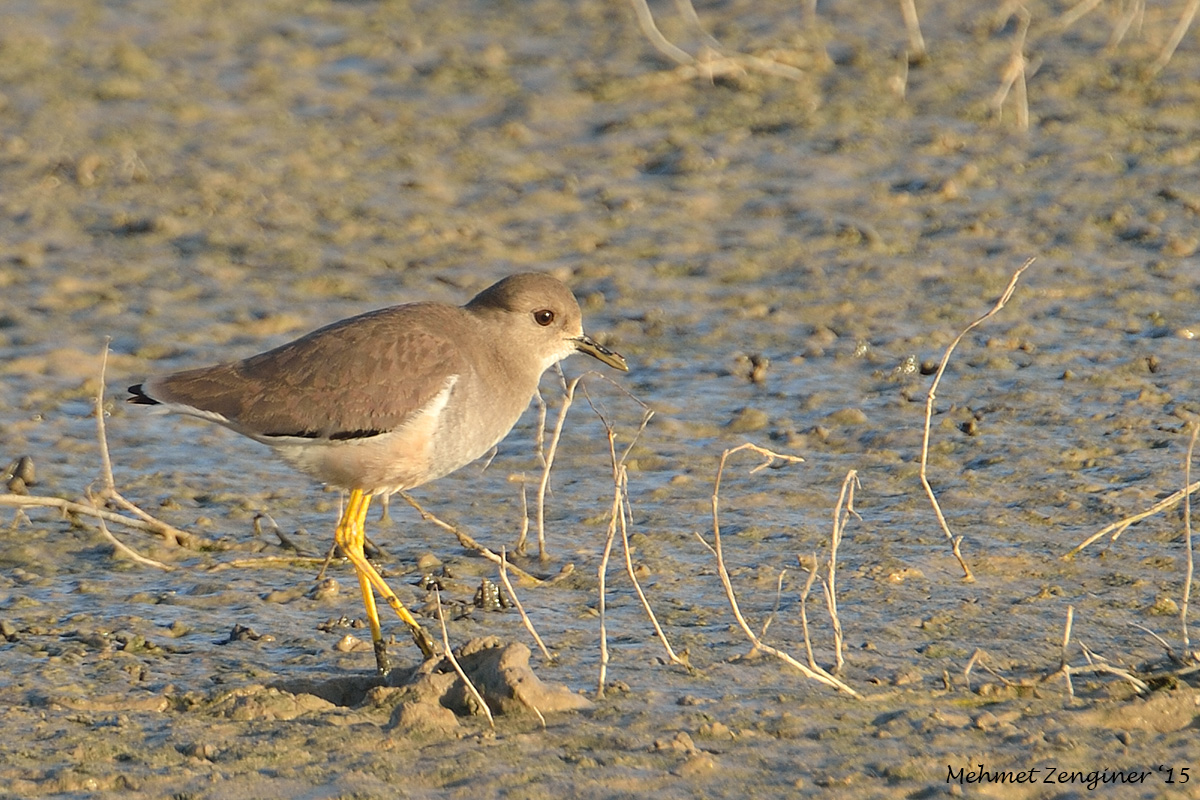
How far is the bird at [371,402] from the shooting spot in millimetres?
6762

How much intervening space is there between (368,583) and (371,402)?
2.30 ft

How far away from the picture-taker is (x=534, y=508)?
8.03 m

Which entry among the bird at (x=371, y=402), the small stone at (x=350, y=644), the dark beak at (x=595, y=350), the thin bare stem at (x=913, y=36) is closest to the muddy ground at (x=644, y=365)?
the small stone at (x=350, y=644)

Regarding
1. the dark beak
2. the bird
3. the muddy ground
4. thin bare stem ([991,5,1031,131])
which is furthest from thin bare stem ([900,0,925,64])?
the bird

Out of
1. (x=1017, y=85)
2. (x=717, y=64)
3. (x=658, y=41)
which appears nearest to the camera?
(x=1017, y=85)

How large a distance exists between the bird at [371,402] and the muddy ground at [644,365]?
576 millimetres

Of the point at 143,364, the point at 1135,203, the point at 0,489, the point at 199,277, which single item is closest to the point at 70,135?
the point at 199,277

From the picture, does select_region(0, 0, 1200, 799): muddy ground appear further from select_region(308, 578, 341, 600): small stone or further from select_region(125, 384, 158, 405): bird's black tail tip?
select_region(125, 384, 158, 405): bird's black tail tip

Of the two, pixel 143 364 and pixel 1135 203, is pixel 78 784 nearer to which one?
pixel 143 364

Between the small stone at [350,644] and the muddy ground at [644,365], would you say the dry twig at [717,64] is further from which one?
the small stone at [350,644]

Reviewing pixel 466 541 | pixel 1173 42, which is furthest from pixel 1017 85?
pixel 466 541

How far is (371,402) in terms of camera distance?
22.3 feet

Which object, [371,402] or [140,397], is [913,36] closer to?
[371,402]

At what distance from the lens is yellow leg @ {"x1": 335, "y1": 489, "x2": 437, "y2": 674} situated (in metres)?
6.52
